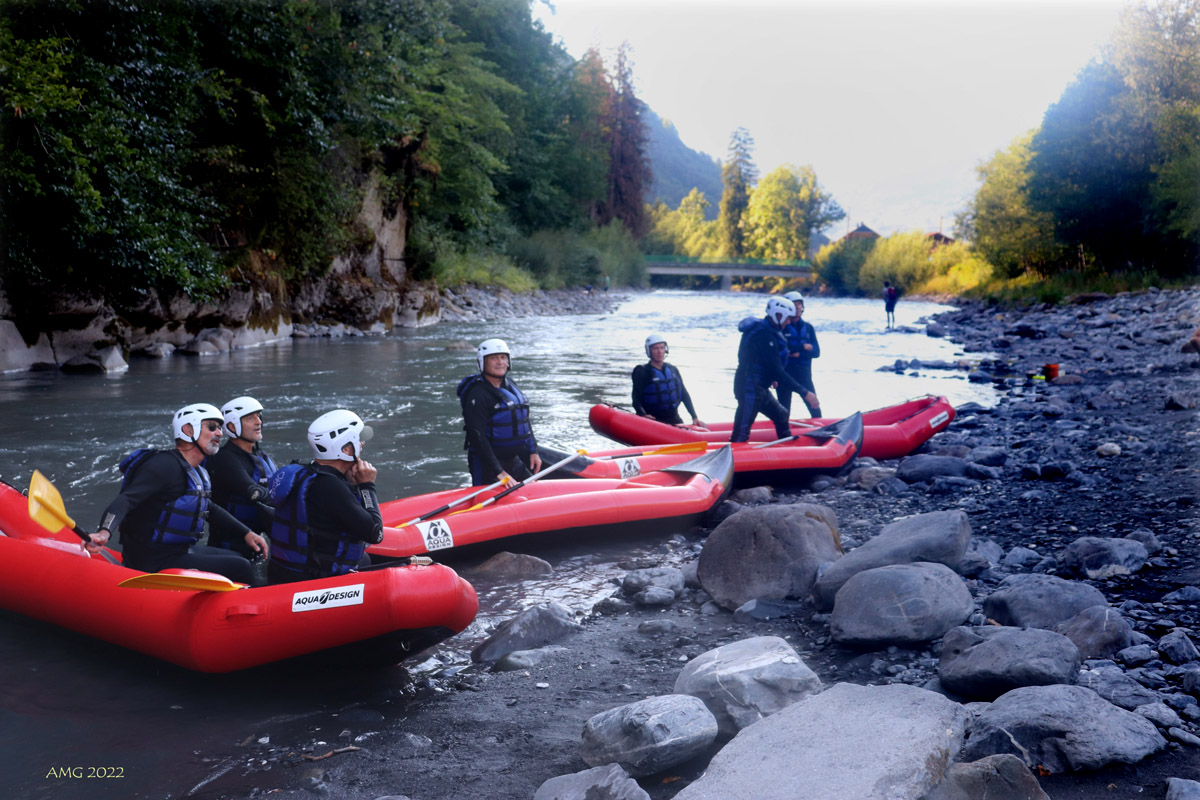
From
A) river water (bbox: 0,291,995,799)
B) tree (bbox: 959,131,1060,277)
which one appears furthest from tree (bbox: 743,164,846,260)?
river water (bbox: 0,291,995,799)

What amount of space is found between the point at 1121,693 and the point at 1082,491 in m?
3.15

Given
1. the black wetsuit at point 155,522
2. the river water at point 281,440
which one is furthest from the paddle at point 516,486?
the black wetsuit at point 155,522

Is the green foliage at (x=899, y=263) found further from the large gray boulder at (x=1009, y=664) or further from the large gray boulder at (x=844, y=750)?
the large gray boulder at (x=844, y=750)

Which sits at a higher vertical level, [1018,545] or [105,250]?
[105,250]

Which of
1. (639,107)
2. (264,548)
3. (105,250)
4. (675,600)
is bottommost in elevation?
(675,600)

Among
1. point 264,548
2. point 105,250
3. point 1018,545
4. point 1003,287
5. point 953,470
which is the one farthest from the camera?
point 1003,287

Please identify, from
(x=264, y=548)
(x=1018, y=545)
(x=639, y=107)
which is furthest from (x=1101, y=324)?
(x=639, y=107)

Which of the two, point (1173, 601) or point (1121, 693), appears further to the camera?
point (1173, 601)

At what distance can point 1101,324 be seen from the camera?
65.4ft

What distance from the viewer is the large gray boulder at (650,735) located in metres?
2.79

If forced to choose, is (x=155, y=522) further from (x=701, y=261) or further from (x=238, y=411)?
(x=701, y=261)

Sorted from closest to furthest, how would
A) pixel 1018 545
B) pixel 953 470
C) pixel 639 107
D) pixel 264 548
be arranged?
pixel 264 548
pixel 1018 545
pixel 953 470
pixel 639 107

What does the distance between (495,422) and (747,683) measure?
329cm

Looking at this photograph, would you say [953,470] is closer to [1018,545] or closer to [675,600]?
[1018,545]
